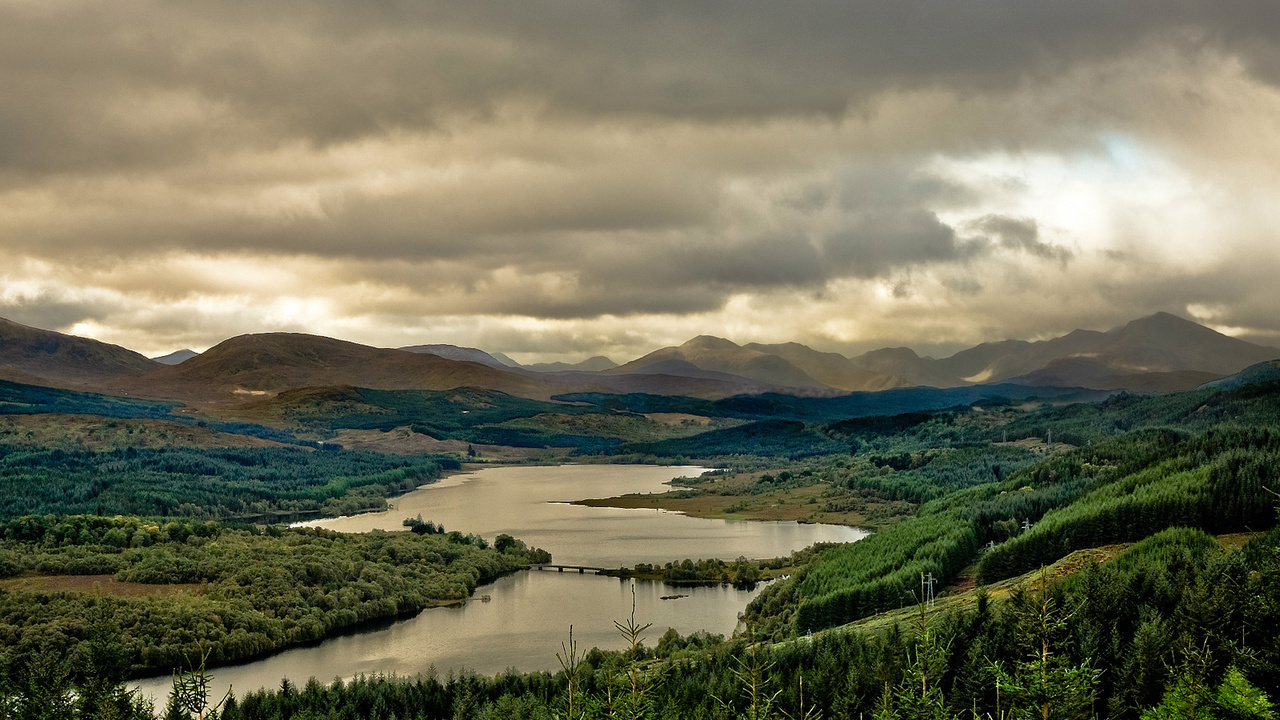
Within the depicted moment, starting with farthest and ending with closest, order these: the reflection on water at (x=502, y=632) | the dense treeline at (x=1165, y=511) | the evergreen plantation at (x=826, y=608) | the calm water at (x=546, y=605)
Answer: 1. the dense treeline at (x=1165, y=511)
2. the calm water at (x=546, y=605)
3. the reflection on water at (x=502, y=632)
4. the evergreen plantation at (x=826, y=608)

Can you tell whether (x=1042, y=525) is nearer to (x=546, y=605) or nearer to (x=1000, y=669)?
(x=546, y=605)

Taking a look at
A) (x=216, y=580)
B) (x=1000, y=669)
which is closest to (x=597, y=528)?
(x=216, y=580)

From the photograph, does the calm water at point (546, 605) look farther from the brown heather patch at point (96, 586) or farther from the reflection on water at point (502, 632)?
the brown heather patch at point (96, 586)

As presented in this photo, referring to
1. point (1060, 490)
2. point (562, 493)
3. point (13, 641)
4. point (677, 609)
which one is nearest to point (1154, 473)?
point (1060, 490)

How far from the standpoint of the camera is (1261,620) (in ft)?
134

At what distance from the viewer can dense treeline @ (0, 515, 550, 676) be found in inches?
2776

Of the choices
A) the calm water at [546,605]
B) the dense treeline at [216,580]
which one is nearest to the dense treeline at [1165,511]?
the calm water at [546,605]

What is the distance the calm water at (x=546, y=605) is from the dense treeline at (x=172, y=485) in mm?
16663

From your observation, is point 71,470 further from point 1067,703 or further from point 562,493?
point 1067,703

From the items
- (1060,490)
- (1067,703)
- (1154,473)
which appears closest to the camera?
(1067,703)

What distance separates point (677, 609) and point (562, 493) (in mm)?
102448

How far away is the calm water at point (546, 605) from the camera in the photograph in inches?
2717

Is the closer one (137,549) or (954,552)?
(954,552)

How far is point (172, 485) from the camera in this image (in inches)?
6038
